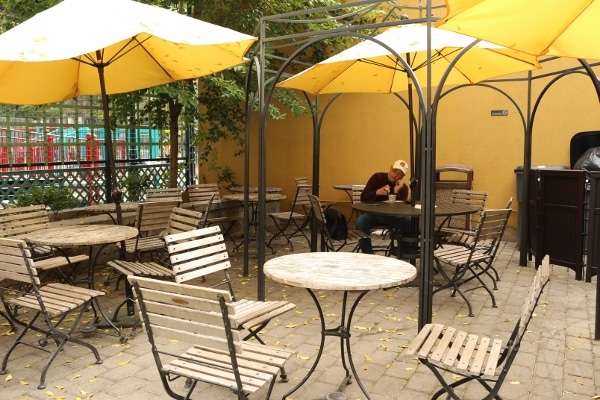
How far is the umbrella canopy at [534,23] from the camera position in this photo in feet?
11.5

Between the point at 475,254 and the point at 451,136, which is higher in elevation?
the point at 451,136

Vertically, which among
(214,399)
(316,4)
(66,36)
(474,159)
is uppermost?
(316,4)

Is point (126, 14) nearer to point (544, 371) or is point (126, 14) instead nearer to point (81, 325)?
point (81, 325)

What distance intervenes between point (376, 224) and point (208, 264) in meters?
3.56

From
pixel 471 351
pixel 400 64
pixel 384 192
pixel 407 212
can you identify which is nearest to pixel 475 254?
pixel 407 212

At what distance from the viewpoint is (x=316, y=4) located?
9.49 meters

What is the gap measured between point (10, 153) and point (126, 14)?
17.3 feet

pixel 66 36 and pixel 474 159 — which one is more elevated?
pixel 66 36

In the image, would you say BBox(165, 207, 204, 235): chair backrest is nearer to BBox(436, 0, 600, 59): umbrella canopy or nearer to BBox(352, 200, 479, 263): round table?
BBox(352, 200, 479, 263): round table

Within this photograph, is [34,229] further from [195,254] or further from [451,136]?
[451,136]

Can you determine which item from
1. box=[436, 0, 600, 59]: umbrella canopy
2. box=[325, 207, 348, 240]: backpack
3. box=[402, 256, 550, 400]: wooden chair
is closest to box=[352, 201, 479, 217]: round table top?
box=[325, 207, 348, 240]: backpack

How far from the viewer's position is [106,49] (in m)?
5.63

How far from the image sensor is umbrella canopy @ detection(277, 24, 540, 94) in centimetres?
575

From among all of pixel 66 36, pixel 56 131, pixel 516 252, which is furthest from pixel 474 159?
pixel 66 36
